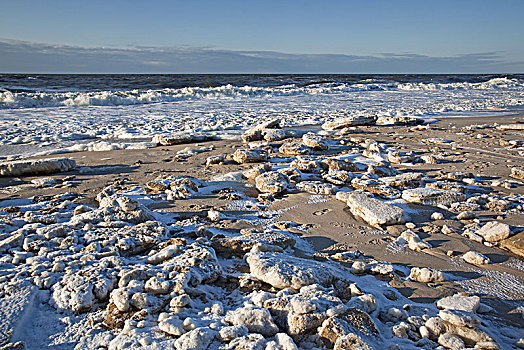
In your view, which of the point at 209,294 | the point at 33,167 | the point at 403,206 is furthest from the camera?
the point at 33,167

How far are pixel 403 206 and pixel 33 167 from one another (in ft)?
14.0

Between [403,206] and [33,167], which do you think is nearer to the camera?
[403,206]

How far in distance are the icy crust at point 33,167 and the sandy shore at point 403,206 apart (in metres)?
0.11

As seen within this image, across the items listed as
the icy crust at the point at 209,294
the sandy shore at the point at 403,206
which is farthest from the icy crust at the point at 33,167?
the icy crust at the point at 209,294

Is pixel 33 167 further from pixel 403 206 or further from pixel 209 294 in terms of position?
pixel 403 206

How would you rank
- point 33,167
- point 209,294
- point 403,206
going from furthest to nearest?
point 33,167, point 403,206, point 209,294

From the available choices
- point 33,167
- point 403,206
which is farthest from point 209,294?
point 33,167

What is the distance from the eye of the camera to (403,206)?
3307mm

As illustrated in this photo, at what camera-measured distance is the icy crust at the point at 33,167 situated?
4.21 m

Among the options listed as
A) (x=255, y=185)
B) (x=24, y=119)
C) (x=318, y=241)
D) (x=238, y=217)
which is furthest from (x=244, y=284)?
(x=24, y=119)

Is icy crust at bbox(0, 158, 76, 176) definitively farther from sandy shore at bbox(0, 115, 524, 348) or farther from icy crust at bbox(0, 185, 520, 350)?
icy crust at bbox(0, 185, 520, 350)

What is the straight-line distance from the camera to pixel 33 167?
4.32m

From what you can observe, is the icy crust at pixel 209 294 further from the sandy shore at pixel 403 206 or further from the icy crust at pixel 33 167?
the icy crust at pixel 33 167

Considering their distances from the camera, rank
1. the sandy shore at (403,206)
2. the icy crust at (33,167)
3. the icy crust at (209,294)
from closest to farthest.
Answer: the icy crust at (209,294) < the sandy shore at (403,206) < the icy crust at (33,167)
